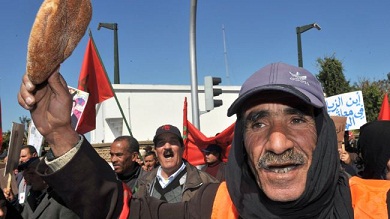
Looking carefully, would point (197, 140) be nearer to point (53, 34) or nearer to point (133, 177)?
point (133, 177)

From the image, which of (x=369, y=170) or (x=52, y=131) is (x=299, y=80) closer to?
(x=52, y=131)

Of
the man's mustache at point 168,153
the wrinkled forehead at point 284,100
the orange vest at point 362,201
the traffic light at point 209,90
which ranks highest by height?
the traffic light at point 209,90

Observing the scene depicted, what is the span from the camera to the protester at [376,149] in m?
3.37

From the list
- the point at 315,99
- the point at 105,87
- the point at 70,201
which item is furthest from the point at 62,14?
the point at 105,87

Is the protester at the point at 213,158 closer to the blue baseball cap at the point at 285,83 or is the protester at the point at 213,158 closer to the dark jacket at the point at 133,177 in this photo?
the dark jacket at the point at 133,177

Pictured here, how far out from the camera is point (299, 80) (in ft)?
5.81

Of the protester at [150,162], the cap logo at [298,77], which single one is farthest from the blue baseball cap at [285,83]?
the protester at [150,162]

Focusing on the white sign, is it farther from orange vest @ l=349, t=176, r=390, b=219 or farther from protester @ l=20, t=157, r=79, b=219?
orange vest @ l=349, t=176, r=390, b=219

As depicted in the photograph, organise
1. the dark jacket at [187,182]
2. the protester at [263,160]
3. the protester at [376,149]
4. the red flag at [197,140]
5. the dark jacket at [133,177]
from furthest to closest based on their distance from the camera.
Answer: the red flag at [197,140], the dark jacket at [133,177], the dark jacket at [187,182], the protester at [376,149], the protester at [263,160]

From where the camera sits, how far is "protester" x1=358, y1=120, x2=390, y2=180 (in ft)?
11.0

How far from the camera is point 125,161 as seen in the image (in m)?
6.19

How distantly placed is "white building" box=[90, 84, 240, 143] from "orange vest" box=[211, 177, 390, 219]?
15297 mm

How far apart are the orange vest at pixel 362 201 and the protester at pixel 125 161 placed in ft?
14.0

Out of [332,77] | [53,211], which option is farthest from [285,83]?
[332,77]
